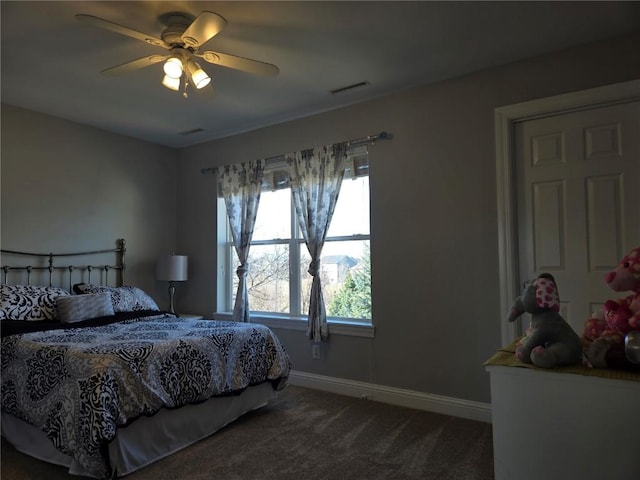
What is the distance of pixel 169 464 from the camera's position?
7.61 ft

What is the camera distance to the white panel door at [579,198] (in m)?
2.53

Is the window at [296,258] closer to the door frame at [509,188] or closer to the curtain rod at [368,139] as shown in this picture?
the curtain rod at [368,139]

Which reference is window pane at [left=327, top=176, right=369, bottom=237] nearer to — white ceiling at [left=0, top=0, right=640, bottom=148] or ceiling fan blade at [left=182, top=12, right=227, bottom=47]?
white ceiling at [left=0, top=0, right=640, bottom=148]

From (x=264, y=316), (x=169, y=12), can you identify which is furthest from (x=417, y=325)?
(x=169, y=12)

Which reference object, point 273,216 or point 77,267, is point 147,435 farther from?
point 273,216

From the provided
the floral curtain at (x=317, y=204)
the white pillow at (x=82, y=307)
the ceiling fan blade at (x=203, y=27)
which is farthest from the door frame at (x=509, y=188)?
the white pillow at (x=82, y=307)

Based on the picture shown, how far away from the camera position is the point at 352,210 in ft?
12.2

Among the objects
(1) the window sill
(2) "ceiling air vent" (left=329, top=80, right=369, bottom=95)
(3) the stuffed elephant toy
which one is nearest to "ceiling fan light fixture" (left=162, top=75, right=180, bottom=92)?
(2) "ceiling air vent" (left=329, top=80, right=369, bottom=95)

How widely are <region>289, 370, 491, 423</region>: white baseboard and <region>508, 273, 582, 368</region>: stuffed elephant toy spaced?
183cm

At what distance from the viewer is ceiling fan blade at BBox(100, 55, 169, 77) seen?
233 centimetres

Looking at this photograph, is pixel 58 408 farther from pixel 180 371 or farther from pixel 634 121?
pixel 634 121

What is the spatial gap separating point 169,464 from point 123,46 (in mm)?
2546

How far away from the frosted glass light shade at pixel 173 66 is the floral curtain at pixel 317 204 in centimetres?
162

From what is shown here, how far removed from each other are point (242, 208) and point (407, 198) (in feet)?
5.83
